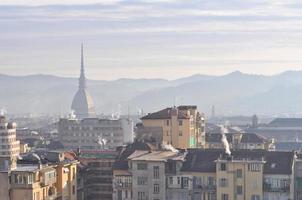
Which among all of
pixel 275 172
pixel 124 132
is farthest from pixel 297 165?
pixel 124 132

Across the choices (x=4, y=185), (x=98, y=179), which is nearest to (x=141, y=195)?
(x=98, y=179)

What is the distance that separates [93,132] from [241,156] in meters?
111

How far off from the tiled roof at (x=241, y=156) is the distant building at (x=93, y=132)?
98.9m

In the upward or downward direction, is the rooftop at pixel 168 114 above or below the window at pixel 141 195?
above

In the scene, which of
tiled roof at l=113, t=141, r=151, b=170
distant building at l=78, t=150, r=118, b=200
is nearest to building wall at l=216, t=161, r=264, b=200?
tiled roof at l=113, t=141, r=151, b=170

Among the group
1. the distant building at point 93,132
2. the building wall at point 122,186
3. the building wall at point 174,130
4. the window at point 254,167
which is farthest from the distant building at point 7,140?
the window at point 254,167

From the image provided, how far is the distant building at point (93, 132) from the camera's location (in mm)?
179625

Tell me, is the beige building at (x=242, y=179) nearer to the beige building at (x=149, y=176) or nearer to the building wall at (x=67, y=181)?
the beige building at (x=149, y=176)

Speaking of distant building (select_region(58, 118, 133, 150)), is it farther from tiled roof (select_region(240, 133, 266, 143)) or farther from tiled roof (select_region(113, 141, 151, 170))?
tiled roof (select_region(113, 141, 151, 170))

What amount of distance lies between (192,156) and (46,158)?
12904 millimetres

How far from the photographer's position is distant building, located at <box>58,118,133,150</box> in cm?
17962

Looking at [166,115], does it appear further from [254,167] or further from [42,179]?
[42,179]

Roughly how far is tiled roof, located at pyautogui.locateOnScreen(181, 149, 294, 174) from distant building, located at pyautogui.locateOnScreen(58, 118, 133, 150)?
98912 millimetres

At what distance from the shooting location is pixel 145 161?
254ft
